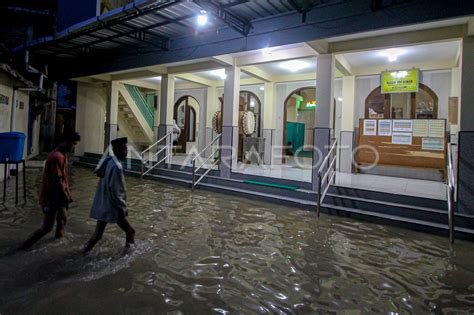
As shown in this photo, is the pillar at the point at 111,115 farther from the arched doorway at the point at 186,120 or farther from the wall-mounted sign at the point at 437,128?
the wall-mounted sign at the point at 437,128

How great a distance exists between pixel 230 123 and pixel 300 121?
10647mm

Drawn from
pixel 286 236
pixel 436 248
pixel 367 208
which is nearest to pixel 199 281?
pixel 286 236

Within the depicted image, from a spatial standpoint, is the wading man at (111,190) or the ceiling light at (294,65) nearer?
the wading man at (111,190)

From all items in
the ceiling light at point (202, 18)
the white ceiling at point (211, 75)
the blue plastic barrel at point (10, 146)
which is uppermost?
the white ceiling at point (211, 75)

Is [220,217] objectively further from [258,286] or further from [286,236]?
[258,286]

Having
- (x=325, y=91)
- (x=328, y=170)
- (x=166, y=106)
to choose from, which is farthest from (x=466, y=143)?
(x=166, y=106)

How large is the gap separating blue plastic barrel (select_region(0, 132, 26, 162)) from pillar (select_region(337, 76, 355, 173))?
8.46 metres

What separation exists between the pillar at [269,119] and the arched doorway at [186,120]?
449cm

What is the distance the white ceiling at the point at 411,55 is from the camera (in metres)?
7.40

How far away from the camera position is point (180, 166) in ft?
33.2

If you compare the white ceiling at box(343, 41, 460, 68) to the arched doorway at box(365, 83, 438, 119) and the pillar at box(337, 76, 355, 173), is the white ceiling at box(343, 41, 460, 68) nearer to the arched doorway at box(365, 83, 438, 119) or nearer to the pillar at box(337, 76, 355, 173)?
the pillar at box(337, 76, 355, 173)

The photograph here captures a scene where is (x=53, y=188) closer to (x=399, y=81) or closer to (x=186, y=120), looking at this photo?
(x=399, y=81)

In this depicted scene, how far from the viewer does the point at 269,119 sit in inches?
472

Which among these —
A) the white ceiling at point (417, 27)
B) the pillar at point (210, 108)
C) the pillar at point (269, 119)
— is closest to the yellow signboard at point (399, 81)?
the white ceiling at point (417, 27)
